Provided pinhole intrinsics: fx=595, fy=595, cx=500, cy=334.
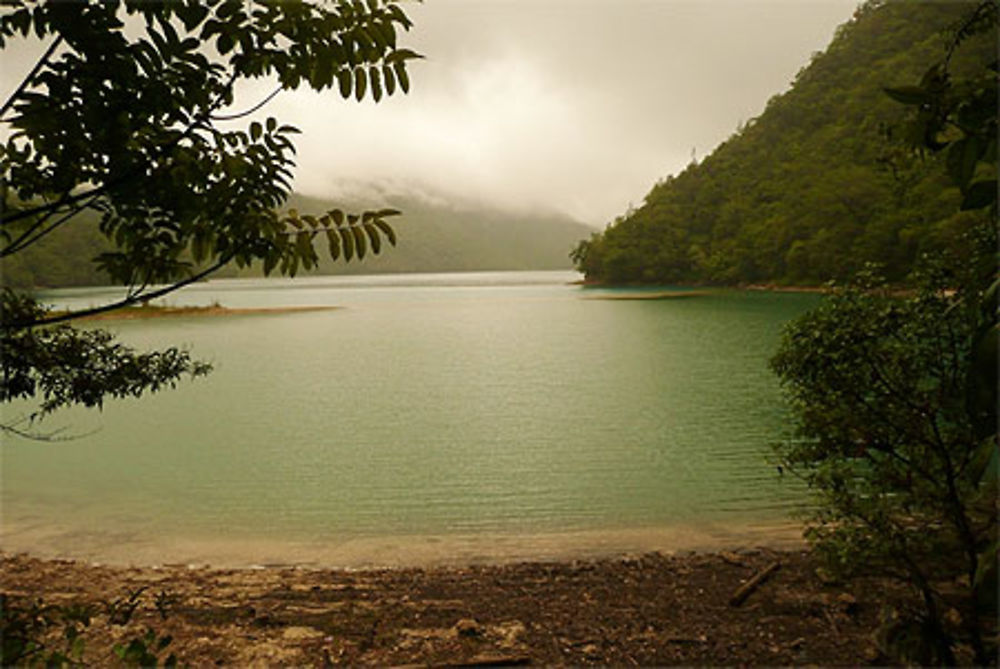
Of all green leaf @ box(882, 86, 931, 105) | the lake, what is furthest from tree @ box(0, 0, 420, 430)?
the lake

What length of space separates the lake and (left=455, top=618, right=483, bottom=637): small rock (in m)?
2.93

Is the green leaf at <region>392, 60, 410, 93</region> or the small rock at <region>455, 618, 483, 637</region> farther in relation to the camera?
the small rock at <region>455, 618, 483, 637</region>

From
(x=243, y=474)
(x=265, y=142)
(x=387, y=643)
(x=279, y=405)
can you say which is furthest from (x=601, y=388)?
(x=265, y=142)

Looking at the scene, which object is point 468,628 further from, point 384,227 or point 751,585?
point 384,227

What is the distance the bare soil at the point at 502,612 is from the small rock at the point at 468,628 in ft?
0.04

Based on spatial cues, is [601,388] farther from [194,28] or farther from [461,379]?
[194,28]

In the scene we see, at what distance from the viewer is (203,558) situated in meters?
9.87

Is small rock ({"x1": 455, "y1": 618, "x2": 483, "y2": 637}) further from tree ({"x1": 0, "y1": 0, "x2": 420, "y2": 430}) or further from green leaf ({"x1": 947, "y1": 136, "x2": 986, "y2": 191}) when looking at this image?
green leaf ({"x1": 947, "y1": 136, "x2": 986, "y2": 191})

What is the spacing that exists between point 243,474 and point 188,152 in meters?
14.3

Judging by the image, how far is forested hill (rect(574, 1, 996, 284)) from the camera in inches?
2530

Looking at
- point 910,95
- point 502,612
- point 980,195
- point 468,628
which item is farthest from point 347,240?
point 502,612

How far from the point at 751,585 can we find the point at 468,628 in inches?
134

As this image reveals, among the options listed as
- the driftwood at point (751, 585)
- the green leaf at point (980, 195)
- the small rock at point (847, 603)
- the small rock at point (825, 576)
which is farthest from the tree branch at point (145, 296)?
the small rock at point (825, 576)

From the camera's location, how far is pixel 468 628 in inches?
249
